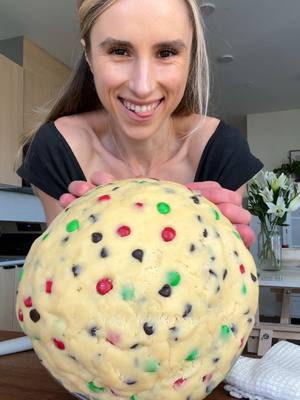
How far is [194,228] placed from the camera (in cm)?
39

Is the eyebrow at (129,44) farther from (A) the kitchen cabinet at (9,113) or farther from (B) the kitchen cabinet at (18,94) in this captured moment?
(A) the kitchen cabinet at (9,113)

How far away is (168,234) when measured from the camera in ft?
1.24

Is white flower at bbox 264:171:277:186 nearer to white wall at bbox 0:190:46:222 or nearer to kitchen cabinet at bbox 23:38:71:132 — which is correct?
kitchen cabinet at bbox 23:38:71:132

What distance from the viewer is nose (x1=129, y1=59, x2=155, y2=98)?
65 cm

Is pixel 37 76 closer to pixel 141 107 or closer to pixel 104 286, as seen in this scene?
pixel 141 107

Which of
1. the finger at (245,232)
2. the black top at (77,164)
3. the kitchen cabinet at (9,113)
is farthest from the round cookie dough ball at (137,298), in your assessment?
the kitchen cabinet at (9,113)

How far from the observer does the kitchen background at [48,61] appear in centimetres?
Result: 299

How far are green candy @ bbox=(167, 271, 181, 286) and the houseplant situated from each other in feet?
6.57

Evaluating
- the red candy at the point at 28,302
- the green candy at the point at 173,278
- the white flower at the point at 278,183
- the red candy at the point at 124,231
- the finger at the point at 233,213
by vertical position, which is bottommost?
the white flower at the point at 278,183

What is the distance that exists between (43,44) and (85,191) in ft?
11.1

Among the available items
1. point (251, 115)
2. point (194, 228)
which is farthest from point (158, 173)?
point (251, 115)

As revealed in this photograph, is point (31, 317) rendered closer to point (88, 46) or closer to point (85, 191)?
point (85, 191)

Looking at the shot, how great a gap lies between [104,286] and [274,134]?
18.7 feet

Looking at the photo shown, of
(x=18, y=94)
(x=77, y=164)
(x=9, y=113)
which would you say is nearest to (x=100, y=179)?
(x=77, y=164)
